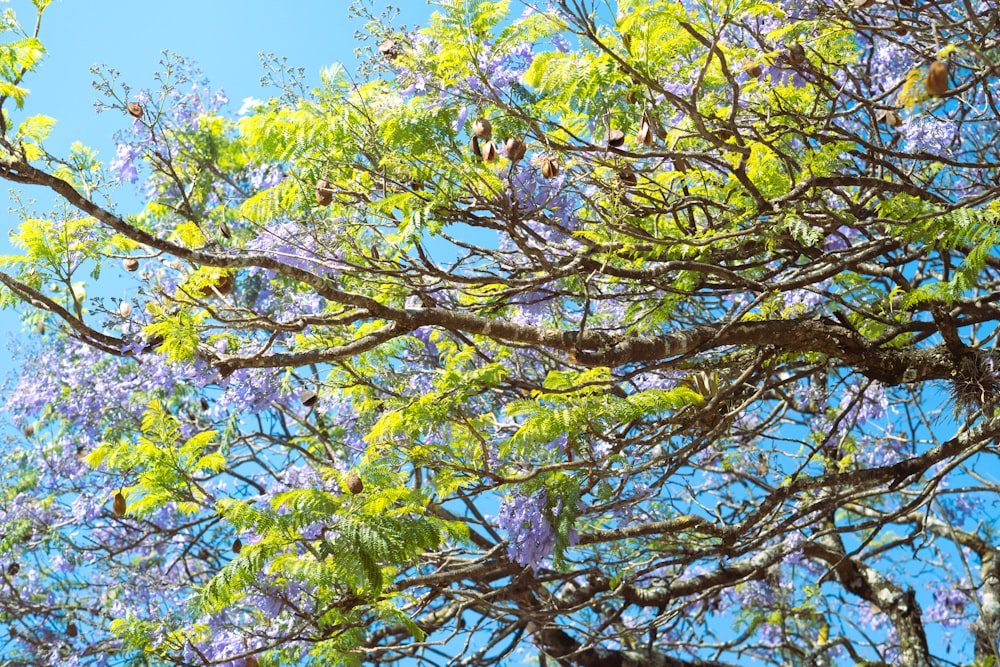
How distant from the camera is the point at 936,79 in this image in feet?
8.20

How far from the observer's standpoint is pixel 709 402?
3.88 metres

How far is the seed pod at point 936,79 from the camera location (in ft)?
8.13

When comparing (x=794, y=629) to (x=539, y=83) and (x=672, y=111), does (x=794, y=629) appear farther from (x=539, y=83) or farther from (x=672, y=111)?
(x=539, y=83)

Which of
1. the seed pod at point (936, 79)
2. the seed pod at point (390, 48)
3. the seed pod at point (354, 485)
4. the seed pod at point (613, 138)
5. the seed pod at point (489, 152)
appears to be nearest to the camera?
the seed pod at point (936, 79)

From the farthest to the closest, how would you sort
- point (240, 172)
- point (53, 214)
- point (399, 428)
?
point (240, 172), point (399, 428), point (53, 214)

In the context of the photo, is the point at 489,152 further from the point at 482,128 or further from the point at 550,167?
the point at 550,167

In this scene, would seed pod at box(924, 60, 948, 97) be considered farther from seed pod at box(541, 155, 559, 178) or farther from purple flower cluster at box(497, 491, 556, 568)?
purple flower cluster at box(497, 491, 556, 568)

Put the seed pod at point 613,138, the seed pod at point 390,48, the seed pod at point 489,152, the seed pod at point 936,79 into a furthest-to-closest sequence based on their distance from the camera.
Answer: the seed pod at point 390,48, the seed pod at point 613,138, the seed pod at point 489,152, the seed pod at point 936,79

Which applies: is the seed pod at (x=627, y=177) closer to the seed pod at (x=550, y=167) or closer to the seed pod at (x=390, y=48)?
the seed pod at (x=550, y=167)

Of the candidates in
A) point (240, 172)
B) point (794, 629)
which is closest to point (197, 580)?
point (240, 172)

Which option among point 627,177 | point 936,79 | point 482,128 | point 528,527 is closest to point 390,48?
point 482,128

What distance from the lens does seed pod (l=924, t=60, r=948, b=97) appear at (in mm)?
2479

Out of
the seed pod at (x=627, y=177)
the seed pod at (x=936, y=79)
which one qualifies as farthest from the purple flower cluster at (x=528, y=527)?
the seed pod at (x=936, y=79)

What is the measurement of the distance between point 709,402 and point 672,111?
1197 millimetres
